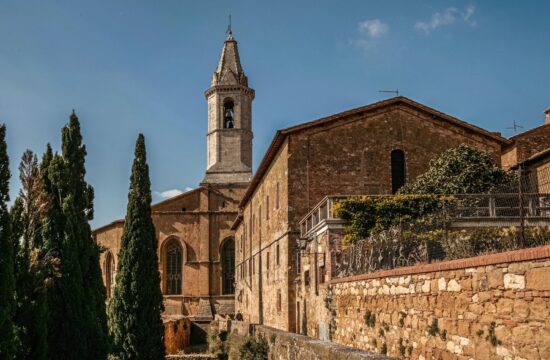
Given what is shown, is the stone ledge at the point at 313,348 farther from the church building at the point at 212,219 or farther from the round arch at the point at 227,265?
the round arch at the point at 227,265

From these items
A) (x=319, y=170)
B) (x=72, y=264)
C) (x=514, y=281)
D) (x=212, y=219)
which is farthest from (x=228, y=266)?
(x=514, y=281)

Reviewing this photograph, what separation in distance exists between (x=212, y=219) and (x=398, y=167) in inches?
1198

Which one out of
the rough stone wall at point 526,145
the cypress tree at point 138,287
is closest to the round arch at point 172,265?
the cypress tree at point 138,287

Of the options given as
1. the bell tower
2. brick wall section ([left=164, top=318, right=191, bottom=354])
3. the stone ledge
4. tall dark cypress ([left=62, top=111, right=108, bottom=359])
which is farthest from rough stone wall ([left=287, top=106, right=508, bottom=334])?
the bell tower

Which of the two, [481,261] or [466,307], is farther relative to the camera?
[466,307]

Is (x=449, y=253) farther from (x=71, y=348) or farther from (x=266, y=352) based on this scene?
(x=71, y=348)

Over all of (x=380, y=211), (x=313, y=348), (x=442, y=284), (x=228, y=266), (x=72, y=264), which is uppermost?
(x=380, y=211)

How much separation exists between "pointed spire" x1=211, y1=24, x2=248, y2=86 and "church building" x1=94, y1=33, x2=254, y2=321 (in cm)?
9

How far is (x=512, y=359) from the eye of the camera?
661cm

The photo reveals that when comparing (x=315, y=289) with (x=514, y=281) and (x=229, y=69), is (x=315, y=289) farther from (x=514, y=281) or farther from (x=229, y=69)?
(x=229, y=69)

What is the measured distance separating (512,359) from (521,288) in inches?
30.6

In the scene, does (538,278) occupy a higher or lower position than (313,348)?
higher

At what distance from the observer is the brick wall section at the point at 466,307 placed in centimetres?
618

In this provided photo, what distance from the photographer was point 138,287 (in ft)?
82.8
